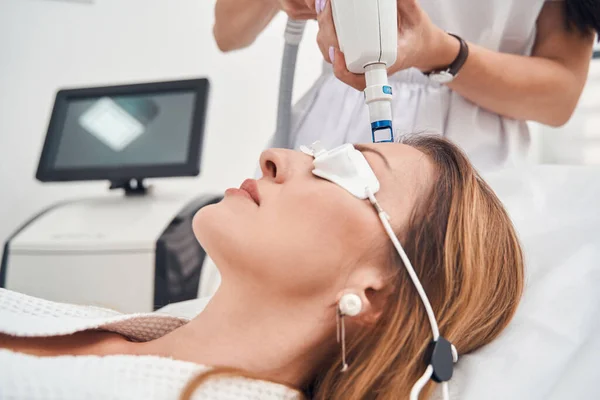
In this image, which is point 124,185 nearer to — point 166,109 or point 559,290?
point 166,109

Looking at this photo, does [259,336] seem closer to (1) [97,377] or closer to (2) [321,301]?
(2) [321,301]

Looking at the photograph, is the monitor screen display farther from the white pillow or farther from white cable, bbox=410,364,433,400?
white cable, bbox=410,364,433,400

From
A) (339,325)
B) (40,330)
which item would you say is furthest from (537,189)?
(40,330)

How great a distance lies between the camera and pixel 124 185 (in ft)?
4.73

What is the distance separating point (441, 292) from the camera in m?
0.66

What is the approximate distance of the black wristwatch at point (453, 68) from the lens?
2.73 ft

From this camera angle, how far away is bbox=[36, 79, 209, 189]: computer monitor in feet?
4.33

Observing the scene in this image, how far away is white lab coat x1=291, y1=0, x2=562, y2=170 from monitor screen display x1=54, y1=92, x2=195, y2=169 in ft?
1.39

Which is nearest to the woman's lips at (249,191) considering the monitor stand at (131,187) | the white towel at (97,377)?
the white towel at (97,377)

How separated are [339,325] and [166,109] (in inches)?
36.8

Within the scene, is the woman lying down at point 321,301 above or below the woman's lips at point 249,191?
below

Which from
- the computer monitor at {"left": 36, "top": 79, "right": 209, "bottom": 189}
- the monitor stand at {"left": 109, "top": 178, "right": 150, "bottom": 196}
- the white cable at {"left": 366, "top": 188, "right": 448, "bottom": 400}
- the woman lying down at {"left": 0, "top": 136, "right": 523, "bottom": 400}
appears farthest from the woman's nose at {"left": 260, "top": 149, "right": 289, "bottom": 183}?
the monitor stand at {"left": 109, "top": 178, "right": 150, "bottom": 196}

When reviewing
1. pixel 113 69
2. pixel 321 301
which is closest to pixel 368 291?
pixel 321 301

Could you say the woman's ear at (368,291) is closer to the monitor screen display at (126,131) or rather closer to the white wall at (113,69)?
the monitor screen display at (126,131)
